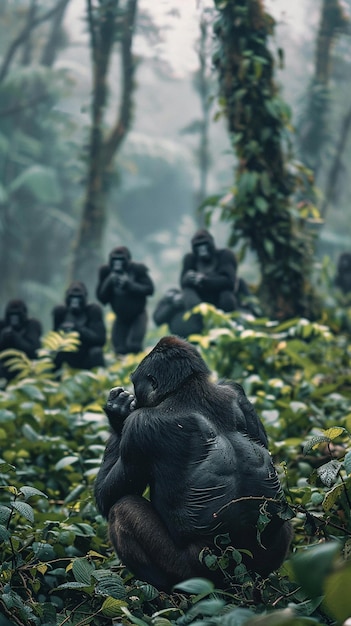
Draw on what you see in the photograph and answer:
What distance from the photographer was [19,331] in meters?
7.86

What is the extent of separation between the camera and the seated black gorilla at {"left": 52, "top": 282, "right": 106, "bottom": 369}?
25.0 feet

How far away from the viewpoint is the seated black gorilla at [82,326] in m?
7.62

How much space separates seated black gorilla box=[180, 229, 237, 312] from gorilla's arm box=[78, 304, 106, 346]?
811 millimetres

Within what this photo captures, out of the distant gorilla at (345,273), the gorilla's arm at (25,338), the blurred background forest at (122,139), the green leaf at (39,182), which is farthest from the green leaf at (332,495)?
the green leaf at (39,182)

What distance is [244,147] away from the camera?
7.71 meters

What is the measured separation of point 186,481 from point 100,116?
38.5ft

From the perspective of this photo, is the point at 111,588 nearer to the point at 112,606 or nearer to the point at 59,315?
the point at 112,606

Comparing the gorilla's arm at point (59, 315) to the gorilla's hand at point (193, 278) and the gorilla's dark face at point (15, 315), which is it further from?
the gorilla's hand at point (193, 278)

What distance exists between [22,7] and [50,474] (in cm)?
2543

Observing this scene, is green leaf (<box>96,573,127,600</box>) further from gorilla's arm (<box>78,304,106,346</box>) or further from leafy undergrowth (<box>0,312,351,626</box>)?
gorilla's arm (<box>78,304,106,346</box>)

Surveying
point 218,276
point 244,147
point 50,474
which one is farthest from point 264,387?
point 244,147

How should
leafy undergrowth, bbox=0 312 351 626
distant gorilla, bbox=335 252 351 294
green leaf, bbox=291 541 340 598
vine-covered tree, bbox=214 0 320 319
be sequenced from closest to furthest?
green leaf, bbox=291 541 340 598 < leafy undergrowth, bbox=0 312 351 626 < vine-covered tree, bbox=214 0 320 319 < distant gorilla, bbox=335 252 351 294

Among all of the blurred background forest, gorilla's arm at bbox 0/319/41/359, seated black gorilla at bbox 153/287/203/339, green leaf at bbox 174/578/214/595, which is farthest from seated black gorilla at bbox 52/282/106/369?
green leaf at bbox 174/578/214/595

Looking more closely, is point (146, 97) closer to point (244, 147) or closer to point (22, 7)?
point (22, 7)
